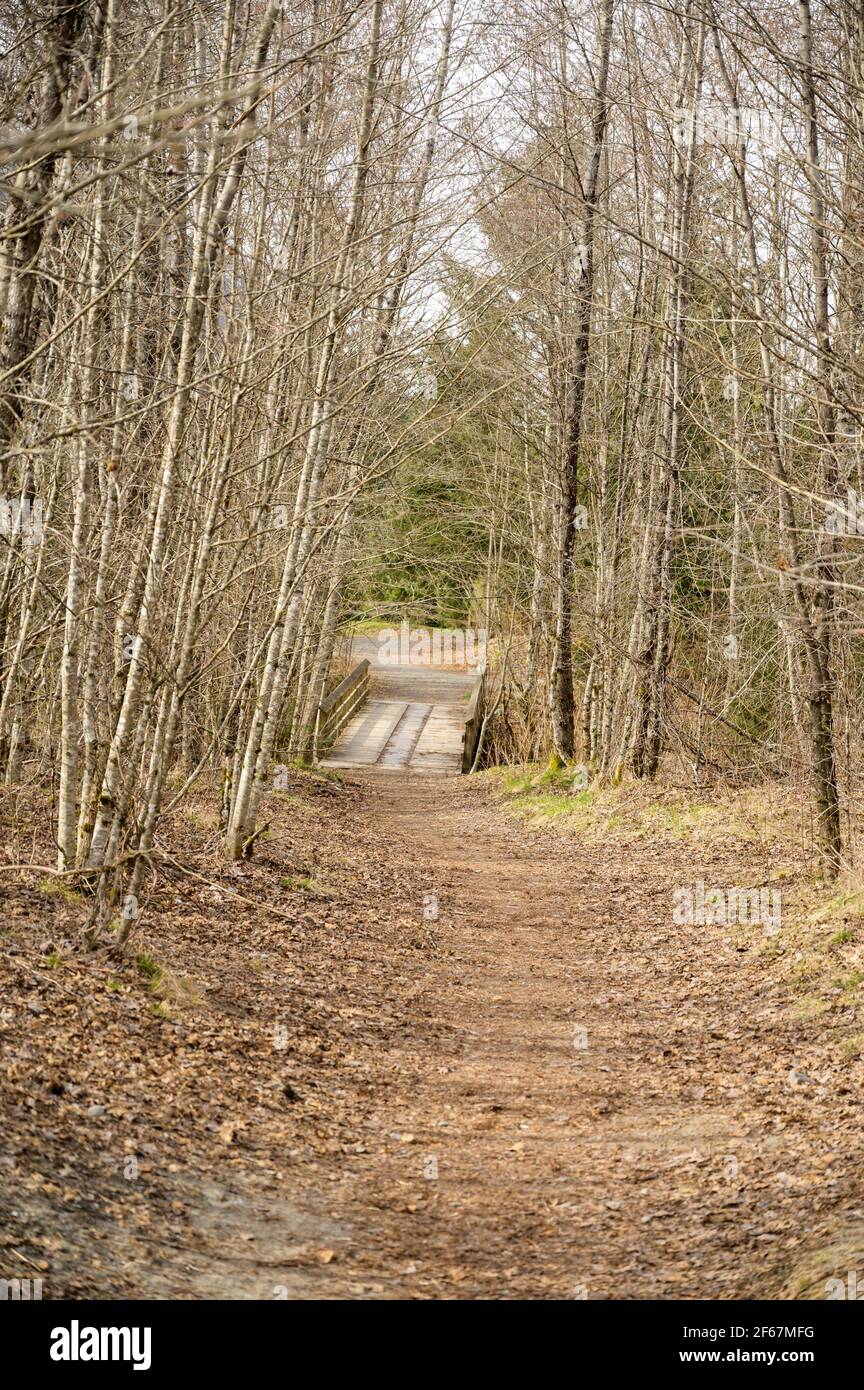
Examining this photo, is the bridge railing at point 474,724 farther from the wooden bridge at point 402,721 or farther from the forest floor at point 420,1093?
the forest floor at point 420,1093

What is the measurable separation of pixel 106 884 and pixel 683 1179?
138 inches

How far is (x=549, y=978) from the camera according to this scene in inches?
360

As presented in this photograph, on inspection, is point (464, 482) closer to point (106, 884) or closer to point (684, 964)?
point (684, 964)

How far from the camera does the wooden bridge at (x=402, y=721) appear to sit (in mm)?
22281

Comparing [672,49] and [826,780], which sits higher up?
[672,49]

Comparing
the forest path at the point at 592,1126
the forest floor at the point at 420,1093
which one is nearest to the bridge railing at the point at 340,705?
the forest floor at the point at 420,1093

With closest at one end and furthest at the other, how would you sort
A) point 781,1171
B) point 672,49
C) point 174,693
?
point 781,1171, point 174,693, point 672,49

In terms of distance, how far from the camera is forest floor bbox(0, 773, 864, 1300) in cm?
455

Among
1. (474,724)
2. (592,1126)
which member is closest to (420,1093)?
(592,1126)

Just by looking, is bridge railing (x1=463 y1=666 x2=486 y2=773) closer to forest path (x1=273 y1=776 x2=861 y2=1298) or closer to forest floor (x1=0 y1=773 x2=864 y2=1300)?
forest floor (x1=0 y1=773 x2=864 y2=1300)

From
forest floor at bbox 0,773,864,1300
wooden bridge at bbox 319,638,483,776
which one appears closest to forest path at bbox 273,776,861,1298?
forest floor at bbox 0,773,864,1300

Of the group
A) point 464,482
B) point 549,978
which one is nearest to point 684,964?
point 549,978

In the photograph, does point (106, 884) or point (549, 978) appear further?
point (549, 978)
